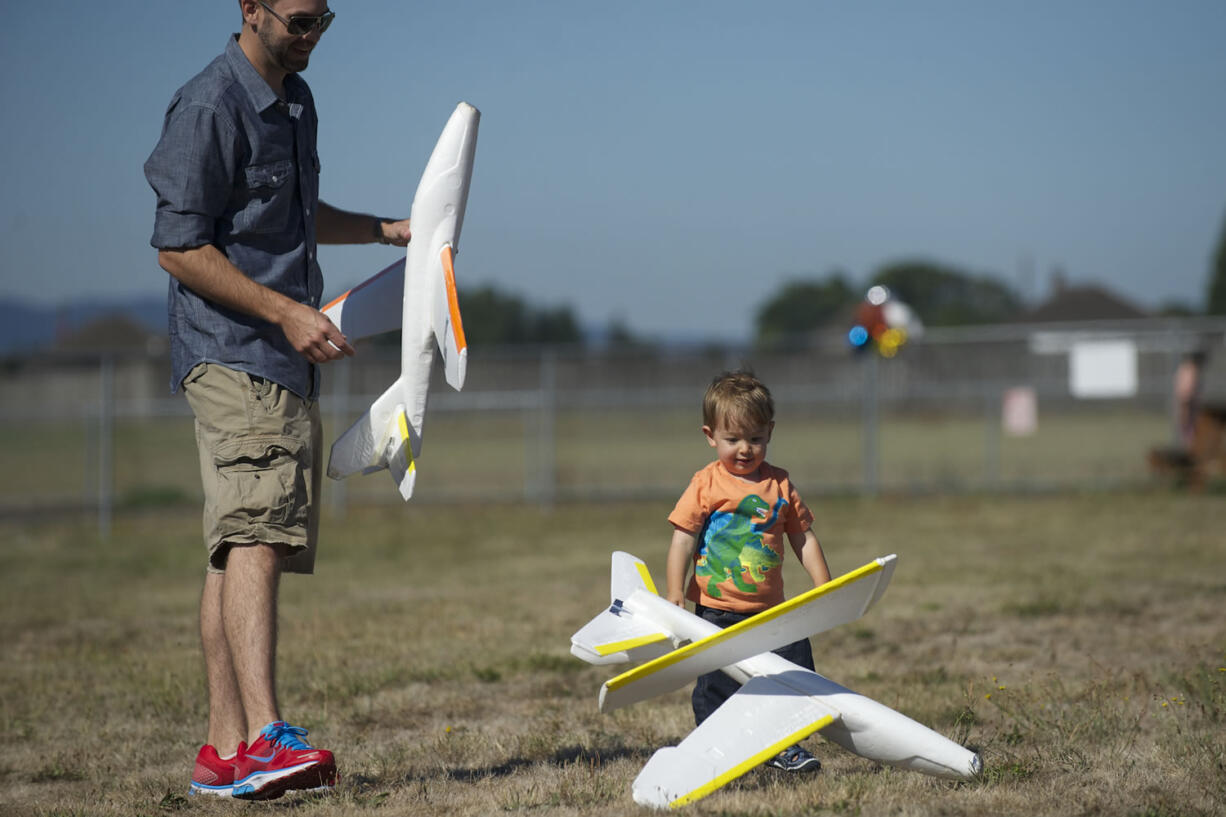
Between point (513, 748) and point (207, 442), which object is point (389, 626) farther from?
point (207, 442)

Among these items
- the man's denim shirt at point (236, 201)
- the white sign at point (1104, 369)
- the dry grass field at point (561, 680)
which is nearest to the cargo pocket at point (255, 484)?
the man's denim shirt at point (236, 201)

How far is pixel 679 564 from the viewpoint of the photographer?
158 inches

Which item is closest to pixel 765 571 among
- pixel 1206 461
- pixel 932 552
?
pixel 932 552

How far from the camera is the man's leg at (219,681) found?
3.71 meters

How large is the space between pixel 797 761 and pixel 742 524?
79cm

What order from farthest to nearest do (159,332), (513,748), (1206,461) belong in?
(159,332) → (1206,461) → (513,748)

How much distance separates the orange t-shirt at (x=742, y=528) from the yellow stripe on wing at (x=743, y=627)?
0.54 m

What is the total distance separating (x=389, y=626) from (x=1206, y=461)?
40.0 feet

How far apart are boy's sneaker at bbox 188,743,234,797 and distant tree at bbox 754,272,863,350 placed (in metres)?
69.2

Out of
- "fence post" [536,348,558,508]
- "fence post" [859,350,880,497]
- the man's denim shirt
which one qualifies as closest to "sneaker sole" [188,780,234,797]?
the man's denim shirt

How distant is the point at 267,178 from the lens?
3760 millimetres

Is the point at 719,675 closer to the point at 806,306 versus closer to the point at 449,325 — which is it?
the point at 449,325

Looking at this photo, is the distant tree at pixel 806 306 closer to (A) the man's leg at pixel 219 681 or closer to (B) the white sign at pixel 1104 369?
(B) the white sign at pixel 1104 369

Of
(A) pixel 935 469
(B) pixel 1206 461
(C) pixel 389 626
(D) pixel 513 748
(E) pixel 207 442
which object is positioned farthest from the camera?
(A) pixel 935 469
